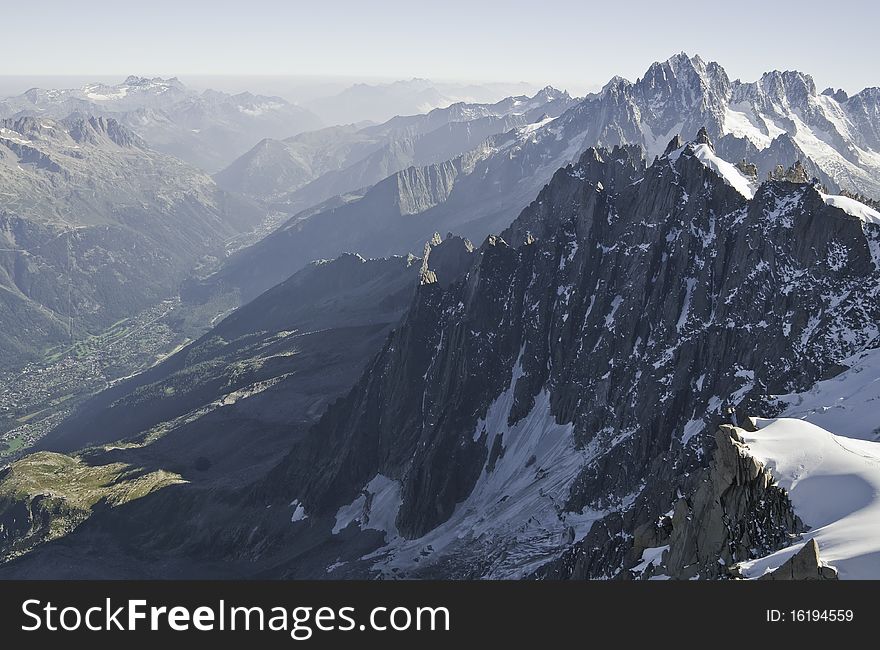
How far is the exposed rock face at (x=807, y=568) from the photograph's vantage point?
62.8 m

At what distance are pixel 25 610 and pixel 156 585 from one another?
32.4ft

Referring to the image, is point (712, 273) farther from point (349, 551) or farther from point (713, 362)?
point (349, 551)

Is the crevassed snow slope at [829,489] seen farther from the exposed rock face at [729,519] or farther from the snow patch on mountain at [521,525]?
the snow patch on mountain at [521,525]

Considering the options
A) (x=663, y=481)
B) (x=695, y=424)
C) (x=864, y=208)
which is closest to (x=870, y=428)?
(x=663, y=481)

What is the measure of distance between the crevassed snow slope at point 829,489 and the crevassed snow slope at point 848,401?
2015 centimetres

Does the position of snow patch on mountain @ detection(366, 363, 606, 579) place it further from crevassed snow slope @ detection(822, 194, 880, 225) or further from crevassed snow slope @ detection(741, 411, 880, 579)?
crevassed snow slope @ detection(822, 194, 880, 225)

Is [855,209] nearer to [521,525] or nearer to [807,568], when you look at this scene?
[521,525]

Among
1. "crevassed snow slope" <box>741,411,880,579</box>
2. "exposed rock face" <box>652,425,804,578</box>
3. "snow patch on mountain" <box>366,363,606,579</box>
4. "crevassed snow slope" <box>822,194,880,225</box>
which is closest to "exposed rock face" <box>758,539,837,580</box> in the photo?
"crevassed snow slope" <box>741,411,880,579</box>

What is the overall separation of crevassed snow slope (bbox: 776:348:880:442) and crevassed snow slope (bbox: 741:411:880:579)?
20150mm

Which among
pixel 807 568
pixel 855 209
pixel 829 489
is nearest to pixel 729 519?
pixel 829 489

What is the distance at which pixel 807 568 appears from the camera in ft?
209

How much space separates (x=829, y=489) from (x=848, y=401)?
180ft

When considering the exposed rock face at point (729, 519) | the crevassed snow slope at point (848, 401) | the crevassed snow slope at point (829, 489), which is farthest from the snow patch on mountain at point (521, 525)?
the exposed rock face at point (729, 519)

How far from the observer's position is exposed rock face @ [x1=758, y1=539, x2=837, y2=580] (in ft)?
206
